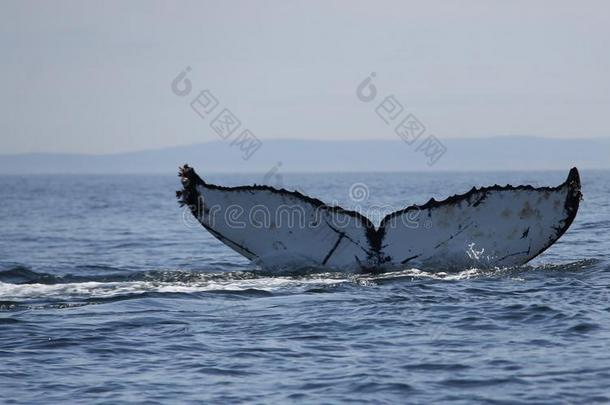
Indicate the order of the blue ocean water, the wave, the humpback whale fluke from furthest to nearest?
the wave → the humpback whale fluke → the blue ocean water

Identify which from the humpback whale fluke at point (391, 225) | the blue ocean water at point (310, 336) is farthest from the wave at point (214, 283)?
the humpback whale fluke at point (391, 225)

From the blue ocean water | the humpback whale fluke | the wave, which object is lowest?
the blue ocean water

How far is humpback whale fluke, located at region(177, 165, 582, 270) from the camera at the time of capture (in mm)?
10477

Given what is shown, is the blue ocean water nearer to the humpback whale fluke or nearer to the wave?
the wave

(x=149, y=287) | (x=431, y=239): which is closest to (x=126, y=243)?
(x=149, y=287)

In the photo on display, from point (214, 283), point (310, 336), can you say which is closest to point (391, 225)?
point (310, 336)

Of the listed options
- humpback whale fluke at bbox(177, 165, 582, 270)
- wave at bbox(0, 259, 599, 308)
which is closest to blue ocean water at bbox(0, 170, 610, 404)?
wave at bbox(0, 259, 599, 308)

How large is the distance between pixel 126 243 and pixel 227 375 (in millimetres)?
15422

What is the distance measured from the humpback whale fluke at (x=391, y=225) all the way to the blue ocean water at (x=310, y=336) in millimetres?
330

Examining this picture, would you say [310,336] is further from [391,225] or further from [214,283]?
[214,283]

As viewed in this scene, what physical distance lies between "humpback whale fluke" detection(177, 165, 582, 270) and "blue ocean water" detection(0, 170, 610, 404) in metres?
0.33

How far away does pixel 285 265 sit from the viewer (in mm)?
11062

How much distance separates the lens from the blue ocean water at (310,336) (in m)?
7.39

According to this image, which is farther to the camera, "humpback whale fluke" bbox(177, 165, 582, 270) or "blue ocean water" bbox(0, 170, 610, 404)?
"humpback whale fluke" bbox(177, 165, 582, 270)
